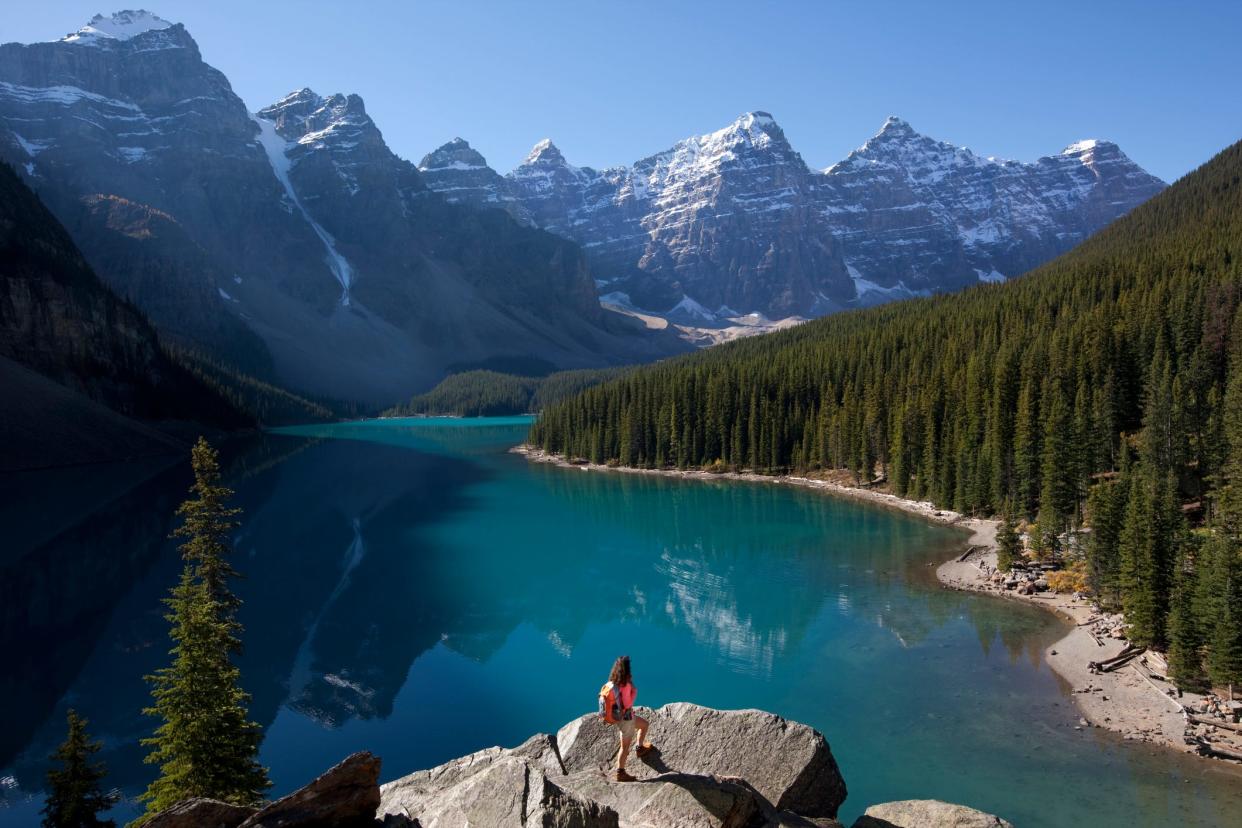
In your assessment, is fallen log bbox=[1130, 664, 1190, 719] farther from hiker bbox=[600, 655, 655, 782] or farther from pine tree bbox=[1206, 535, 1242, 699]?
hiker bbox=[600, 655, 655, 782]

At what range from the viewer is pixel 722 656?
35969mm

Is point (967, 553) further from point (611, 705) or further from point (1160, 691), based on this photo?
point (611, 705)

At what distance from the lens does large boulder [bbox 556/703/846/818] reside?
1214cm

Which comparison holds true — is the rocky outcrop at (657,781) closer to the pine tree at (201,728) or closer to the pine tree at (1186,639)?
the pine tree at (201,728)

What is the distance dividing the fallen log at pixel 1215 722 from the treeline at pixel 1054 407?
2.06 m

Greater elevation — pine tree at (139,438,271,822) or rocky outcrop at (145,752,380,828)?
rocky outcrop at (145,752,380,828)

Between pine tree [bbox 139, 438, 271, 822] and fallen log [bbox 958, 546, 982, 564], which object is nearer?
pine tree [bbox 139, 438, 271, 822]

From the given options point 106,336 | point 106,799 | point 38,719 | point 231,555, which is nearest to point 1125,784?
point 106,799

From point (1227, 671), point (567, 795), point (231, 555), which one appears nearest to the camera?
point (567, 795)

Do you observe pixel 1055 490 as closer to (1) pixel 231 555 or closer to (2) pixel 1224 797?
(2) pixel 1224 797

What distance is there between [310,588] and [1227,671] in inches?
1852

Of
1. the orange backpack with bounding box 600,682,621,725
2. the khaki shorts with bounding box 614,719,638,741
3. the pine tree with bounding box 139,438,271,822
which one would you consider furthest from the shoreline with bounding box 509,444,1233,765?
the pine tree with bounding box 139,438,271,822

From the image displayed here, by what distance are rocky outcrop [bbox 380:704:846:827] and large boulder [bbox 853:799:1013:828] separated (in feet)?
2.13

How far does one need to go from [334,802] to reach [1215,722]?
27.9 meters
